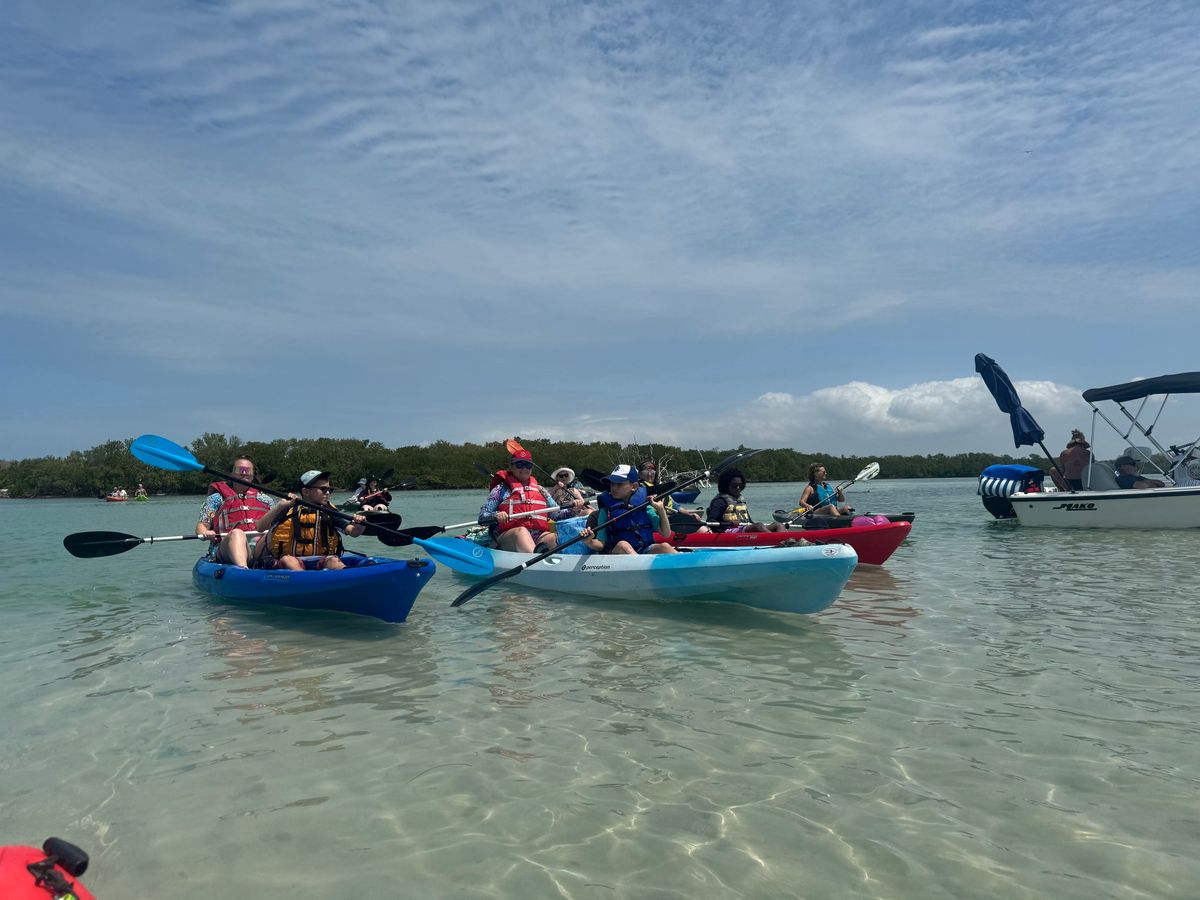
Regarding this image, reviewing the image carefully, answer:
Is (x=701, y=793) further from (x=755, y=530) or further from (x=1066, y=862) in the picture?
(x=755, y=530)

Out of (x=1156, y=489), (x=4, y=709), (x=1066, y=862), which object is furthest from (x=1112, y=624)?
(x=1156, y=489)

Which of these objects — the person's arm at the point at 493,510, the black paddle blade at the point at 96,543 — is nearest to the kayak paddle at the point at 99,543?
the black paddle blade at the point at 96,543

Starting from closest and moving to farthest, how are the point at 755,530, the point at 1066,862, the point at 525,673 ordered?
the point at 1066,862
the point at 525,673
the point at 755,530

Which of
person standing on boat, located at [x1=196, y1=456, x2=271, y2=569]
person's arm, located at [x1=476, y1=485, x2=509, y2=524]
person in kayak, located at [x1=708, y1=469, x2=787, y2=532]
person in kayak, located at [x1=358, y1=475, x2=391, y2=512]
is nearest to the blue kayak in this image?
person standing on boat, located at [x1=196, y1=456, x2=271, y2=569]

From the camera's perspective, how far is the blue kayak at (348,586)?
739 cm

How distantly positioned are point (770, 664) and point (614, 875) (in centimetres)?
325

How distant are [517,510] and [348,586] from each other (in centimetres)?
353

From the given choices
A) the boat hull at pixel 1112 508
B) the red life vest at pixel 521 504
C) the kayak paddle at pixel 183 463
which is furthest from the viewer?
the boat hull at pixel 1112 508

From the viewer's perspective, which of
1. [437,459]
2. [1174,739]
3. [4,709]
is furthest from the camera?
[437,459]

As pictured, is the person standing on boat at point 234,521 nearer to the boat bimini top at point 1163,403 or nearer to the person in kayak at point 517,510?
the person in kayak at point 517,510

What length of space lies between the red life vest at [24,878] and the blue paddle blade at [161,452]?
7.85m

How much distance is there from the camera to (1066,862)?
302cm

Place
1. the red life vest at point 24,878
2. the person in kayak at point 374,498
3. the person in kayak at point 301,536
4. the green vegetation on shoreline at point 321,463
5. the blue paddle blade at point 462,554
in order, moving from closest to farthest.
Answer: the red life vest at point 24,878
the person in kayak at point 301,536
the blue paddle blade at point 462,554
the person in kayak at point 374,498
the green vegetation on shoreline at point 321,463

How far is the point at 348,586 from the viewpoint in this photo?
24.8 ft
